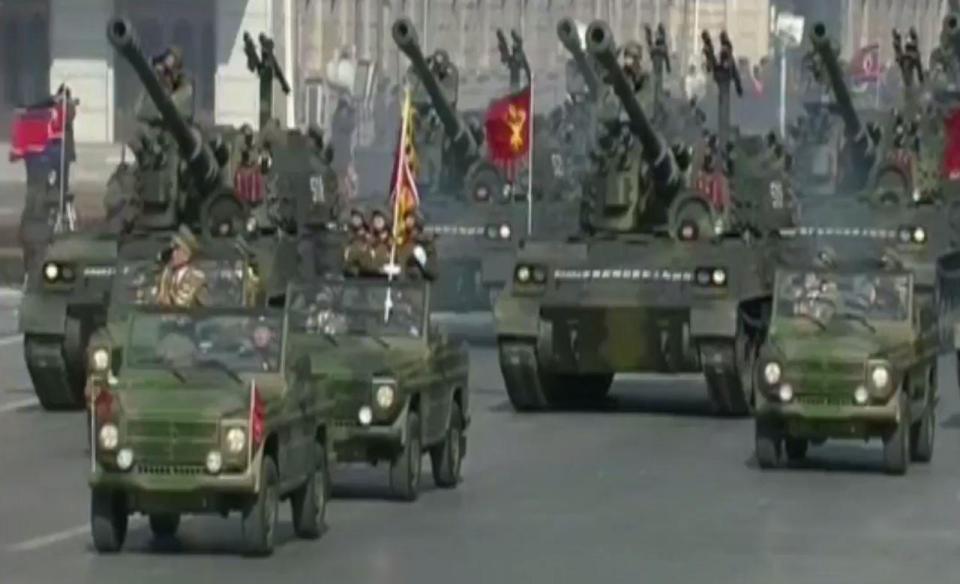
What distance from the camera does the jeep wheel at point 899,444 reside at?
27.5m

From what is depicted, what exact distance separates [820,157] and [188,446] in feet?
77.7

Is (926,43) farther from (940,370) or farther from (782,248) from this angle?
(782,248)

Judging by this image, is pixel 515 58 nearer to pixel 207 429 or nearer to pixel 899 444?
pixel 899 444

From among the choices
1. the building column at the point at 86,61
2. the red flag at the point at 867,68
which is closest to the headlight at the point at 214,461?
the red flag at the point at 867,68

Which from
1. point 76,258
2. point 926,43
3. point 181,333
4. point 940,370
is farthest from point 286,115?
point 181,333

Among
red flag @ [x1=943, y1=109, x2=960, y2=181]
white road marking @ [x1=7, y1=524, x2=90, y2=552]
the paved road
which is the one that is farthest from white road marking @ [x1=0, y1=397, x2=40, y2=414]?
red flag @ [x1=943, y1=109, x2=960, y2=181]

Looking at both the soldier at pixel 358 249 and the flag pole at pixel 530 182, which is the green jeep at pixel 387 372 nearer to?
the soldier at pixel 358 249

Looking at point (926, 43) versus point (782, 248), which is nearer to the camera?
point (782, 248)

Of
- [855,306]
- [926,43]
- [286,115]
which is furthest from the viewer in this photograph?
[926,43]

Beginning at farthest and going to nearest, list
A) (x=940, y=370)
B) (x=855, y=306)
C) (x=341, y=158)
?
1. (x=341, y=158)
2. (x=940, y=370)
3. (x=855, y=306)

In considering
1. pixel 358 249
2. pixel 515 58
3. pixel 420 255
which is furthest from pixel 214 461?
pixel 515 58

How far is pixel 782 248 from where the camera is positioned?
35.4 m

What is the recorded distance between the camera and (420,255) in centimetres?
2991

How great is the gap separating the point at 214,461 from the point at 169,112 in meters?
13.4
